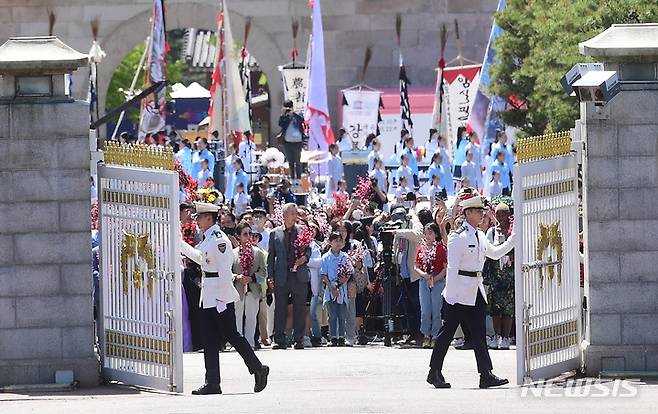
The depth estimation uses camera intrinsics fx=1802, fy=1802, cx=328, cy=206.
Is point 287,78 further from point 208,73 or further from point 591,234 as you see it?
point 208,73

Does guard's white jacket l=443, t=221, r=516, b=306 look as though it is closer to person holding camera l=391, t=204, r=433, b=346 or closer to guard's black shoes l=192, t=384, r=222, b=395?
guard's black shoes l=192, t=384, r=222, b=395

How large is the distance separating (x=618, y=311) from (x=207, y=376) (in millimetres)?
3776

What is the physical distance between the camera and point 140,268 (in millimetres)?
16516

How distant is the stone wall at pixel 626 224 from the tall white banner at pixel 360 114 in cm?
2497

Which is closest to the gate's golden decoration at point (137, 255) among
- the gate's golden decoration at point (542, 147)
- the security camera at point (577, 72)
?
the gate's golden decoration at point (542, 147)

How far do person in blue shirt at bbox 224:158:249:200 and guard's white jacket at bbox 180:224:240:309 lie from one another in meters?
19.1

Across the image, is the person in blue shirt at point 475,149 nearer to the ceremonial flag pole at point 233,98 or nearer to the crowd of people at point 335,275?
the ceremonial flag pole at point 233,98

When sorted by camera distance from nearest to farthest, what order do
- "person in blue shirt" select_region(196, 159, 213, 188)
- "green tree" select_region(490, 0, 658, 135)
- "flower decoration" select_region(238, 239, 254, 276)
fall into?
"flower decoration" select_region(238, 239, 254, 276) < "green tree" select_region(490, 0, 658, 135) < "person in blue shirt" select_region(196, 159, 213, 188)

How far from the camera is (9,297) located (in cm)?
1645

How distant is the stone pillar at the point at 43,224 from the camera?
16391mm

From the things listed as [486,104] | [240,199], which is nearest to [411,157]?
[486,104]

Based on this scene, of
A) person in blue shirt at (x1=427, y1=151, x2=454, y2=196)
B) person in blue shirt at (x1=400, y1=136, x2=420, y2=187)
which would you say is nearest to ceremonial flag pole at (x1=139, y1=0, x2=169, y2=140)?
person in blue shirt at (x1=400, y1=136, x2=420, y2=187)

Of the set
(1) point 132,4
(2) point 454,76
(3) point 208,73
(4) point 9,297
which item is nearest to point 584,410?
(4) point 9,297

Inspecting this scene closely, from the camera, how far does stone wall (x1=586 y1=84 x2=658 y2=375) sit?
53.5 ft
